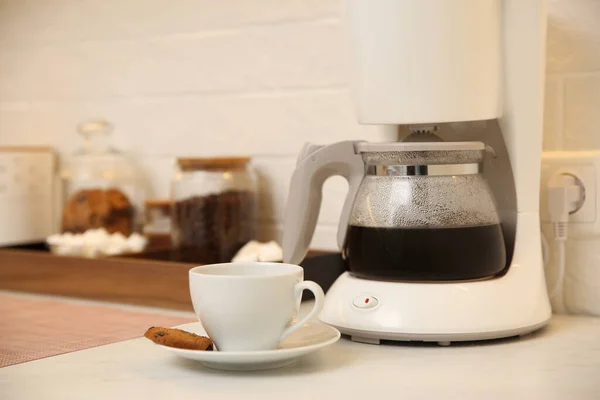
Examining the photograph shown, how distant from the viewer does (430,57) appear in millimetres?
893

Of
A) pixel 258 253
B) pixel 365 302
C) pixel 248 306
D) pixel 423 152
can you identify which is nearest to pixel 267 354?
pixel 248 306

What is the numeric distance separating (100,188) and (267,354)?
87cm

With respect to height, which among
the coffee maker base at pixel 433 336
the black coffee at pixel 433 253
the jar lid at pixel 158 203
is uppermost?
the jar lid at pixel 158 203

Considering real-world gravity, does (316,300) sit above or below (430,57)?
below

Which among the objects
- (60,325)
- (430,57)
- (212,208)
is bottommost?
(60,325)

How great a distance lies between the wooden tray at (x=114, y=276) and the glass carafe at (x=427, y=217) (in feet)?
0.66

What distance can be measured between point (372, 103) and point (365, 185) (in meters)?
0.09

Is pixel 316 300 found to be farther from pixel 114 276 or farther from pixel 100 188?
pixel 100 188

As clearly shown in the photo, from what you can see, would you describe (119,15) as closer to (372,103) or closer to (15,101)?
(15,101)

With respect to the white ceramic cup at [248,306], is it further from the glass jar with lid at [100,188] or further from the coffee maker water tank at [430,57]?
the glass jar with lid at [100,188]

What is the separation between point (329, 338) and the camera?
2.67ft

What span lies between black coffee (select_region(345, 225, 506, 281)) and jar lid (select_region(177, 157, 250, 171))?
47 cm

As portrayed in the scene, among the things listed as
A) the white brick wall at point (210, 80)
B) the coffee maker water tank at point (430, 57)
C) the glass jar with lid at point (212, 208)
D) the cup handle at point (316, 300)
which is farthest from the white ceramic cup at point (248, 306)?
the glass jar with lid at point (212, 208)

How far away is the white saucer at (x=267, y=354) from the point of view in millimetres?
734
